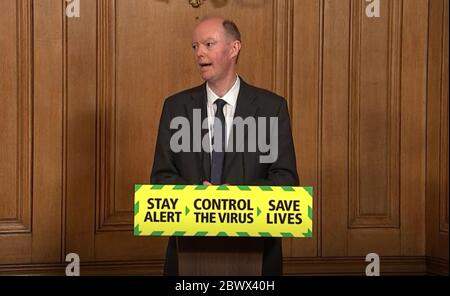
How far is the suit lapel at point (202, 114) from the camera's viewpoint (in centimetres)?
233

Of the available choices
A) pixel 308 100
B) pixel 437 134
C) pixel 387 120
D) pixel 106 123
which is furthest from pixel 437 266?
pixel 106 123

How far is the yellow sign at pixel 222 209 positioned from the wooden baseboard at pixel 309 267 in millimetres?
1531

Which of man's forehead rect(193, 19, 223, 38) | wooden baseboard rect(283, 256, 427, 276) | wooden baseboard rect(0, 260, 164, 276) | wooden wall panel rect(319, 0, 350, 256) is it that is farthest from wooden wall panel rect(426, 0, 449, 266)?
man's forehead rect(193, 19, 223, 38)

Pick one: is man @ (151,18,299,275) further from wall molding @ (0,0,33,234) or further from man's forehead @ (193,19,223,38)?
wall molding @ (0,0,33,234)

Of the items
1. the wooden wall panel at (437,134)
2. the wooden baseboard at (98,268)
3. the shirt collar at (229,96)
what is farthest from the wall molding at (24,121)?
the wooden wall panel at (437,134)

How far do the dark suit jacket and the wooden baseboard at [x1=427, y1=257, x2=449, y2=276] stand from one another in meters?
1.45

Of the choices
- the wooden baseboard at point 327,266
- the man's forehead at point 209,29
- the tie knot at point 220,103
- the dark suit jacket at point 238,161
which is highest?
the man's forehead at point 209,29

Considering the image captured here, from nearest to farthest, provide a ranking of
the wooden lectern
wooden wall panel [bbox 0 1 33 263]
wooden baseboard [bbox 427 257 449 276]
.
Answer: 1. the wooden lectern
2. wooden wall panel [bbox 0 1 33 263]
3. wooden baseboard [bbox 427 257 449 276]

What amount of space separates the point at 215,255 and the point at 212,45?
0.61 m

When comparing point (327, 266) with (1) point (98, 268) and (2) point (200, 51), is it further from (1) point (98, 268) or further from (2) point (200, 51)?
(2) point (200, 51)

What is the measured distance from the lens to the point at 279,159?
2.39 meters

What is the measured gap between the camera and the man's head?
2291 millimetres

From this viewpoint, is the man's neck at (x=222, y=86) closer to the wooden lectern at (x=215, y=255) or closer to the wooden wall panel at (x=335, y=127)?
the wooden lectern at (x=215, y=255)
